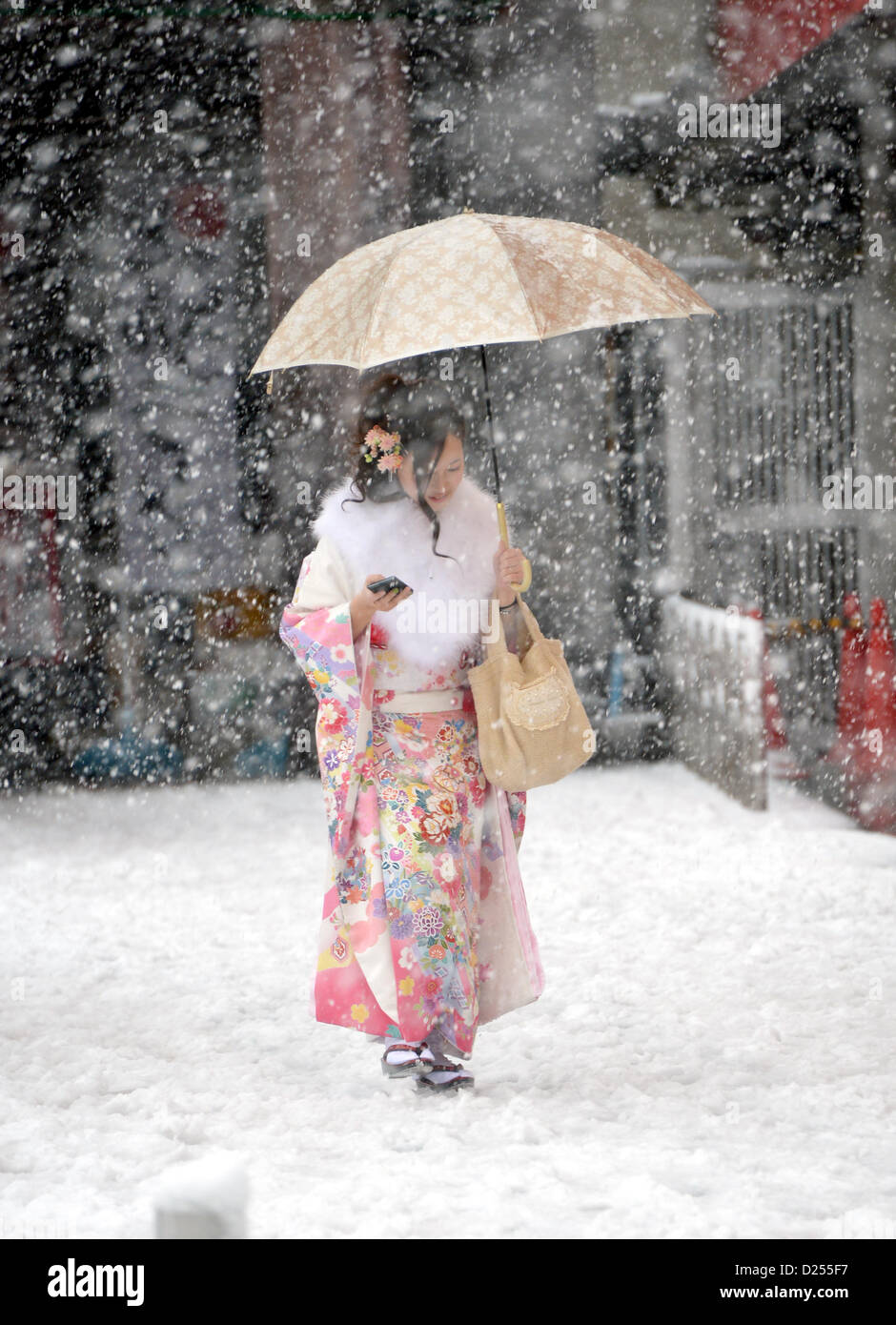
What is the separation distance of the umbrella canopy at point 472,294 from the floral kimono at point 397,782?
49cm

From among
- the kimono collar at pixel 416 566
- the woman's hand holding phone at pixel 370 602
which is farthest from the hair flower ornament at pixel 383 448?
the woman's hand holding phone at pixel 370 602

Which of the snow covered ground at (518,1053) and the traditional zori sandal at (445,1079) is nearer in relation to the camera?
the snow covered ground at (518,1053)

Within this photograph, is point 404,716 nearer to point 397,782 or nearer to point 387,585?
point 397,782

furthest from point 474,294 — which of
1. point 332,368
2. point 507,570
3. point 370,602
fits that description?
point 332,368

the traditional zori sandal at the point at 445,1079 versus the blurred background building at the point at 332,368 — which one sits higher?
the blurred background building at the point at 332,368

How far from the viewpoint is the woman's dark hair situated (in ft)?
13.2

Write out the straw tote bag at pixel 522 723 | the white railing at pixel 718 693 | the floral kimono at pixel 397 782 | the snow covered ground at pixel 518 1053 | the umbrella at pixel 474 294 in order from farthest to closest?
the white railing at pixel 718 693, the floral kimono at pixel 397 782, the straw tote bag at pixel 522 723, the umbrella at pixel 474 294, the snow covered ground at pixel 518 1053

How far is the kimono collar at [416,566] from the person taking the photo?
4.12 metres

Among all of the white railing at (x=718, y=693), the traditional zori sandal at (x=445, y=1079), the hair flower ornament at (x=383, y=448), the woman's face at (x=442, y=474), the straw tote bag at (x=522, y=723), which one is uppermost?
the hair flower ornament at (x=383, y=448)

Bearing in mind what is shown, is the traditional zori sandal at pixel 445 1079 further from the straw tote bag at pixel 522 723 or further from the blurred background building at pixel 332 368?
the blurred background building at pixel 332 368

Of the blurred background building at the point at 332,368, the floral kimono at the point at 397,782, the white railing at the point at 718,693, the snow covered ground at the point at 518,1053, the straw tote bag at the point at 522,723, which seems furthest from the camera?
the blurred background building at the point at 332,368

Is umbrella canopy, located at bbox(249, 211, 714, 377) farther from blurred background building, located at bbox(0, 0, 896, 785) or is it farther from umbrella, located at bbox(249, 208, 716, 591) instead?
blurred background building, located at bbox(0, 0, 896, 785)

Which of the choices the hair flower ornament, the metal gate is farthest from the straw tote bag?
the metal gate
